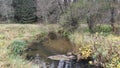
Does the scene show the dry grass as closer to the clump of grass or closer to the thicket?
the clump of grass

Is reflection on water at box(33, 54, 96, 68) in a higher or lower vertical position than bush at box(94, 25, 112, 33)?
lower

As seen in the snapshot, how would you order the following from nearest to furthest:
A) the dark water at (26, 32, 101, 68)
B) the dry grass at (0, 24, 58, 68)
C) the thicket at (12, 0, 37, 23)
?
the dry grass at (0, 24, 58, 68) → the dark water at (26, 32, 101, 68) → the thicket at (12, 0, 37, 23)

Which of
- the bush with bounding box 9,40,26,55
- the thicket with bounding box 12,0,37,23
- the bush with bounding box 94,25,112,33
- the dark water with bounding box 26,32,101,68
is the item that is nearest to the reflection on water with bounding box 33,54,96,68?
the dark water with bounding box 26,32,101,68

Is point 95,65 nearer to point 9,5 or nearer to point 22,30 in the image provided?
point 22,30

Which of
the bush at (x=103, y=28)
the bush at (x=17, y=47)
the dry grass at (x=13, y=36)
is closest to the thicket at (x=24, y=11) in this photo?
the dry grass at (x=13, y=36)

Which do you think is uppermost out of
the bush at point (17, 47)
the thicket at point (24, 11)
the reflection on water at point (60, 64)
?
the thicket at point (24, 11)

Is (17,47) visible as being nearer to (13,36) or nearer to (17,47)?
(17,47)

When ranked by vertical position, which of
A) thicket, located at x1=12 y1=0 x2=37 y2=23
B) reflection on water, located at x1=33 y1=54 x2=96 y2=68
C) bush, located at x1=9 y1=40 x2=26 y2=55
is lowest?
reflection on water, located at x1=33 y1=54 x2=96 y2=68

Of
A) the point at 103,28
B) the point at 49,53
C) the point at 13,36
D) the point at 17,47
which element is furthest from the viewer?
the point at 103,28

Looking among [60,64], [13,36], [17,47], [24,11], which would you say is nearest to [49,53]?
[17,47]

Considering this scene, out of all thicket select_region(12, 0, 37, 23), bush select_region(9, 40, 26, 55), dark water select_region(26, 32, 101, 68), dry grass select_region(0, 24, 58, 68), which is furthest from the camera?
thicket select_region(12, 0, 37, 23)

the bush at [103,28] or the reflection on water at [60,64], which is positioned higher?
the bush at [103,28]

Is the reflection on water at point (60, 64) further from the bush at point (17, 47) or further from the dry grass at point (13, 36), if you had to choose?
the dry grass at point (13, 36)

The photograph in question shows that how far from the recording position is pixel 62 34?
23.6 m
